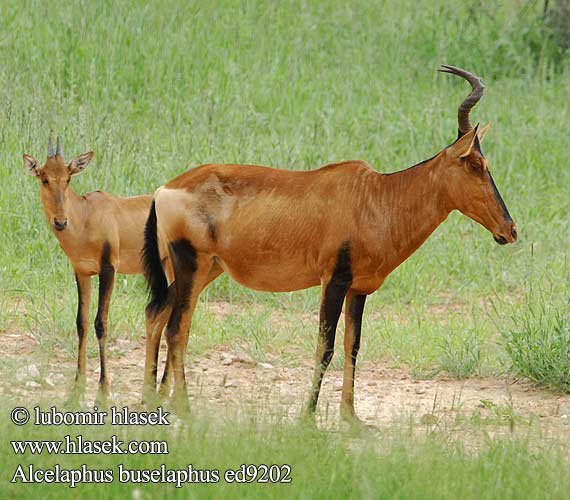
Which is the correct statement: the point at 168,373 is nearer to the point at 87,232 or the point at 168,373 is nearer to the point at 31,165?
the point at 87,232

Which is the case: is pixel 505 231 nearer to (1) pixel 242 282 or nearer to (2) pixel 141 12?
(1) pixel 242 282

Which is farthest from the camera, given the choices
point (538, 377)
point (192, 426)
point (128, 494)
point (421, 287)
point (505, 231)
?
point (421, 287)

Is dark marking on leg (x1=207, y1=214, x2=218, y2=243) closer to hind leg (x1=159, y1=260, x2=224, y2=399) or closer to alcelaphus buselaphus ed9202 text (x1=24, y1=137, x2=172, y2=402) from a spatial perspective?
hind leg (x1=159, y1=260, x2=224, y2=399)

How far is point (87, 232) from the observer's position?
24.8ft

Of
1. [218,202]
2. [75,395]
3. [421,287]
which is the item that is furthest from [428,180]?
[421,287]

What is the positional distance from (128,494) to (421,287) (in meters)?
5.74

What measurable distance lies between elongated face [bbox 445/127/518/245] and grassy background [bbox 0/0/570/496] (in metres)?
1.66

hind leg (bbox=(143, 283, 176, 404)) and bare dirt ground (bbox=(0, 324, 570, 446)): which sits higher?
hind leg (bbox=(143, 283, 176, 404))

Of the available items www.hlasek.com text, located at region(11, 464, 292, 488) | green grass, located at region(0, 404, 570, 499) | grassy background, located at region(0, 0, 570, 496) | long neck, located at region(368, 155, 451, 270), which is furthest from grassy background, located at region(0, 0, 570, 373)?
www.hlasek.com text, located at region(11, 464, 292, 488)

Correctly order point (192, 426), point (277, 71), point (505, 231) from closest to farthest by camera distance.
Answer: point (192, 426)
point (505, 231)
point (277, 71)

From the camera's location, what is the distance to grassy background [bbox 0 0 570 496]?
945 cm

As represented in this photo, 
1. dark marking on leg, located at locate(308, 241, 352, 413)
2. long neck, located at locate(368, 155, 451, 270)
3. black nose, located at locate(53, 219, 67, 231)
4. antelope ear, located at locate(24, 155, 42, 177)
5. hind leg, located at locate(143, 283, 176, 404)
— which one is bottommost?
hind leg, located at locate(143, 283, 176, 404)

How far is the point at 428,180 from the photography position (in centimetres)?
708

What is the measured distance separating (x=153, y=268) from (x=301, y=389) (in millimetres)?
1521
